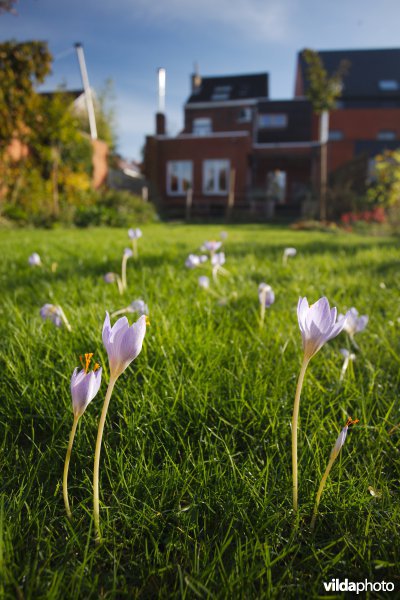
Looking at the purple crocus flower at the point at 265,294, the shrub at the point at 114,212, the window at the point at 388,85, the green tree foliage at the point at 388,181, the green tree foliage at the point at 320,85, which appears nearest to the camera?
the purple crocus flower at the point at 265,294

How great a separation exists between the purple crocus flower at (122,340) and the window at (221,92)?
33.3 meters

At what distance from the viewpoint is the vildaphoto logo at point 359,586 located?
731mm

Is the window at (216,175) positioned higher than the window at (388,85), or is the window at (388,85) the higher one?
the window at (388,85)

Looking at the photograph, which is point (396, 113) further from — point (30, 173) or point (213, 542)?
point (213, 542)

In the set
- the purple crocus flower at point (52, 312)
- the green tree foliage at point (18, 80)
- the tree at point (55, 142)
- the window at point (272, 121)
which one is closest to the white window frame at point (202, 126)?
the window at point (272, 121)

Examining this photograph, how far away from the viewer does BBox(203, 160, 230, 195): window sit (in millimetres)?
25500

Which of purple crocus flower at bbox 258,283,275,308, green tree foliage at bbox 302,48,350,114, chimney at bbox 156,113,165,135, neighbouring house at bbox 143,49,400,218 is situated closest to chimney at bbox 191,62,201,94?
neighbouring house at bbox 143,49,400,218

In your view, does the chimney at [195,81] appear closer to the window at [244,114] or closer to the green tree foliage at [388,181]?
the window at [244,114]

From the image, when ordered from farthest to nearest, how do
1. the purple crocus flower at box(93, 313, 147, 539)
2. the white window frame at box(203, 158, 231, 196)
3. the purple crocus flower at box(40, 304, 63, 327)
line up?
the white window frame at box(203, 158, 231, 196)
the purple crocus flower at box(40, 304, 63, 327)
the purple crocus flower at box(93, 313, 147, 539)

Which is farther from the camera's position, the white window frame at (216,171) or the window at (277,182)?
the window at (277,182)

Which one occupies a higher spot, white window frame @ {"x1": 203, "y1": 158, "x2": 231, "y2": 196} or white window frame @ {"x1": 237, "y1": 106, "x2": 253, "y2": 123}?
white window frame @ {"x1": 237, "y1": 106, "x2": 253, "y2": 123}

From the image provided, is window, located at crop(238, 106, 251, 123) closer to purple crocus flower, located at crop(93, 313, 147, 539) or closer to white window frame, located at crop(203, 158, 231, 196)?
white window frame, located at crop(203, 158, 231, 196)

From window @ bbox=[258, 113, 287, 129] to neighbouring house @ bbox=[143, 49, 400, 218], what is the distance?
6cm

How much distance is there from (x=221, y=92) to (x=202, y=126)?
346 centimetres
